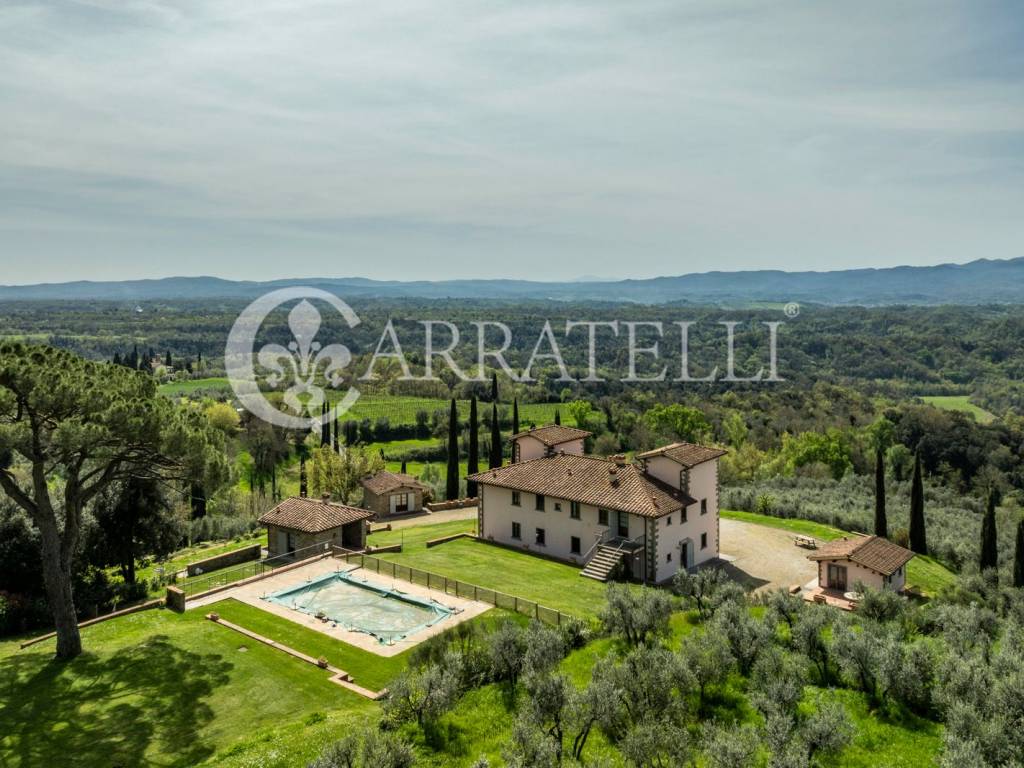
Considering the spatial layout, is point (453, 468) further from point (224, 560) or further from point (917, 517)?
point (917, 517)

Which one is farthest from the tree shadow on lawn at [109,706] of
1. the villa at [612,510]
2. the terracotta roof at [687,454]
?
the terracotta roof at [687,454]

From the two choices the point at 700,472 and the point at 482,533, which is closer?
the point at 700,472

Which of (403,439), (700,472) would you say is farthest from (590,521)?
(403,439)

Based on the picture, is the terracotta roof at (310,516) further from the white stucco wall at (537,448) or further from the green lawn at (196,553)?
the white stucco wall at (537,448)

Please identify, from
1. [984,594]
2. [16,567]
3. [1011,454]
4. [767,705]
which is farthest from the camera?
[1011,454]

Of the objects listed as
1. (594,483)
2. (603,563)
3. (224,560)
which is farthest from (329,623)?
(594,483)

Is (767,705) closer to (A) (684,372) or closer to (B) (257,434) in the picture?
(B) (257,434)
